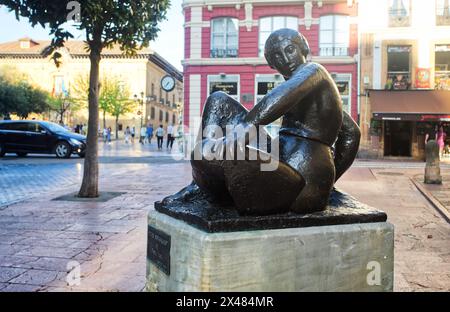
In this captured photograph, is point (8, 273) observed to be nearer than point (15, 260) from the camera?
Yes

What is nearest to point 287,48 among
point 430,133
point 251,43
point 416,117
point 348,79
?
point 416,117

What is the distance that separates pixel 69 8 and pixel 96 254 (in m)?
4.37

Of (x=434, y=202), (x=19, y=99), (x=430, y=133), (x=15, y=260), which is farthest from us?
(x=19, y=99)

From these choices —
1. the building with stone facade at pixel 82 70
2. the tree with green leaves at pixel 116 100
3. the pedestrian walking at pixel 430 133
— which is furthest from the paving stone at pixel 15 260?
the building with stone facade at pixel 82 70

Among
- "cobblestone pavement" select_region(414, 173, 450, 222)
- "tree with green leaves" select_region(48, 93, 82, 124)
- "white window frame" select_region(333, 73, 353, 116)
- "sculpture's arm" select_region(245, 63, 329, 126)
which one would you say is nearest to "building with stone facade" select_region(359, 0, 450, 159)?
"white window frame" select_region(333, 73, 353, 116)

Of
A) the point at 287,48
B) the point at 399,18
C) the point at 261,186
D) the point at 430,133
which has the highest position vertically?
the point at 399,18

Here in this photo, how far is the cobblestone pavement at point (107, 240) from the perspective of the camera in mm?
3746

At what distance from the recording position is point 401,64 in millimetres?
21797

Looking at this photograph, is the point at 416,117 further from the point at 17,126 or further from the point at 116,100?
the point at 116,100

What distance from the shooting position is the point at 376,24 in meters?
21.9

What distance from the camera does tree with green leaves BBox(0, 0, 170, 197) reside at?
24.2 ft

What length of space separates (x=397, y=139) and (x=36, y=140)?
636 inches

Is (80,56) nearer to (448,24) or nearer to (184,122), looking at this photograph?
(184,122)

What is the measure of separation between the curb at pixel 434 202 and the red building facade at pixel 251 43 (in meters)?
13.9
